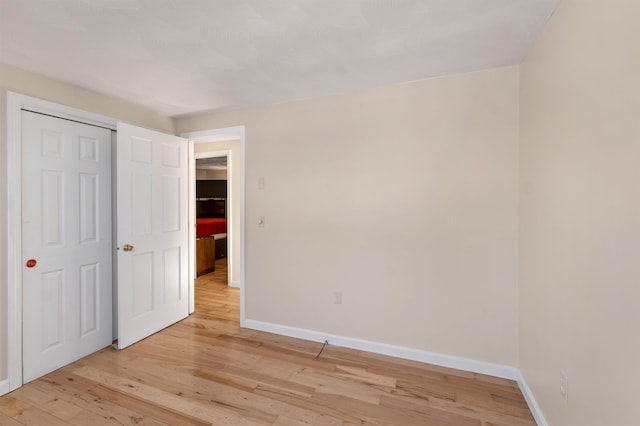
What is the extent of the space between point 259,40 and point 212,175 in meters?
7.26

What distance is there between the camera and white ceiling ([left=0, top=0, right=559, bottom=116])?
1.39 meters

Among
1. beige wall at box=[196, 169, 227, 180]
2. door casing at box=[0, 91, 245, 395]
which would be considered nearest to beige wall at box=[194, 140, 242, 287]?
door casing at box=[0, 91, 245, 395]

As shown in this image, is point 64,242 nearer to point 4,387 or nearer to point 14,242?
point 14,242

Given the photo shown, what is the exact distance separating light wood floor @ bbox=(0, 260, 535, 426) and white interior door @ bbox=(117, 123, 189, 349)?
0.37 meters

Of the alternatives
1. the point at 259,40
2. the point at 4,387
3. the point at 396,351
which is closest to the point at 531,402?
the point at 396,351

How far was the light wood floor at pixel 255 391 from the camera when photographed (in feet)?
5.53

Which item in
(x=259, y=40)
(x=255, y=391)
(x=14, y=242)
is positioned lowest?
(x=255, y=391)

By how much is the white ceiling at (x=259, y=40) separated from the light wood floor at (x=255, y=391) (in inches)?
91.8

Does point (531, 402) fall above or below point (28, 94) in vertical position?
below

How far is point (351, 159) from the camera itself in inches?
97.3

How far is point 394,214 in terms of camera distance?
233 centimetres

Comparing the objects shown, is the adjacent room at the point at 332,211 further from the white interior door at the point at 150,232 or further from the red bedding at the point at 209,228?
the red bedding at the point at 209,228

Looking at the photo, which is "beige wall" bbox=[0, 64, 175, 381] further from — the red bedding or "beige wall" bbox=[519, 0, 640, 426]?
"beige wall" bbox=[519, 0, 640, 426]

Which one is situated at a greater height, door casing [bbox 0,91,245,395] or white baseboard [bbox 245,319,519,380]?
door casing [bbox 0,91,245,395]
